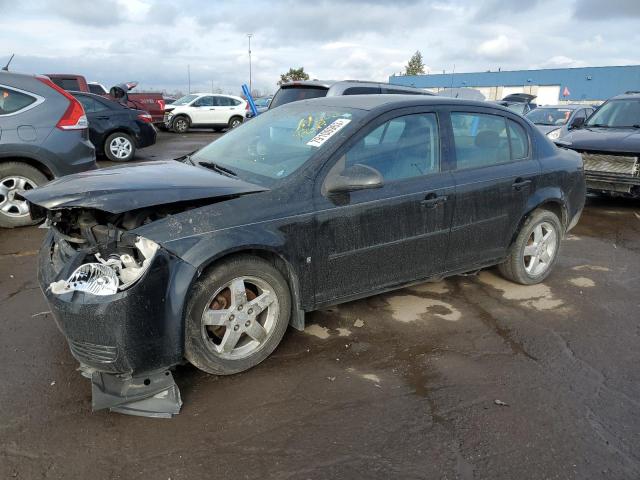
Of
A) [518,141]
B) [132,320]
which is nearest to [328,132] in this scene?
[132,320]

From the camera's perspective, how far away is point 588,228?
712 centimetres

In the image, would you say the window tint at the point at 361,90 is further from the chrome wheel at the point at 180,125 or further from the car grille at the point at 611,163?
the chrome wheel at the point at 180,125

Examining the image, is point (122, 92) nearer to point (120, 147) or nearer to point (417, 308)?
point (120, 147)

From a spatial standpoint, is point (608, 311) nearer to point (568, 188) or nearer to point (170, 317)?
point (568, 188)

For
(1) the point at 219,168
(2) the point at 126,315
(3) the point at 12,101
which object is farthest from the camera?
(3) the point at 12,101

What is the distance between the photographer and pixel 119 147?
1157cm

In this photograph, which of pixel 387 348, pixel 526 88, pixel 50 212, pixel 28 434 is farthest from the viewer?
pixel 526 88

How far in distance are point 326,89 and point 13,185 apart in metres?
4.64

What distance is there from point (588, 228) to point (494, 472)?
223 inches

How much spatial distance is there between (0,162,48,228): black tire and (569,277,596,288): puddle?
19.4ft

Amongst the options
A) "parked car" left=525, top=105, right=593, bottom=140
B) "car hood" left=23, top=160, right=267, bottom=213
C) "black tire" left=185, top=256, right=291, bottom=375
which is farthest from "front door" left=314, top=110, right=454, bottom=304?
"parked car" left=525, top=105, right=593, bottom=140

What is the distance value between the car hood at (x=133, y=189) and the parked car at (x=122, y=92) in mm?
9900

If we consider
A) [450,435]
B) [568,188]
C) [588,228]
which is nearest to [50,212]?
[450,435]

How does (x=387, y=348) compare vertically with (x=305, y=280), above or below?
below
